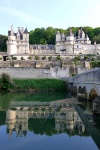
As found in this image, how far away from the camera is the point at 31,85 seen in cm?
3744

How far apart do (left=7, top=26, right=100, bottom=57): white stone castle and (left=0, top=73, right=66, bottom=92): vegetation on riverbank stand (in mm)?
28301

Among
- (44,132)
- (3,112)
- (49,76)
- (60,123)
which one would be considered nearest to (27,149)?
(44,132)

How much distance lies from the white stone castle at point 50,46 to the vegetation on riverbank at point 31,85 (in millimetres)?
28301

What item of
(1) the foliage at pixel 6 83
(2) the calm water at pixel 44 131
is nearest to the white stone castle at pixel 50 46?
(1) the foliage at pixel 6 83

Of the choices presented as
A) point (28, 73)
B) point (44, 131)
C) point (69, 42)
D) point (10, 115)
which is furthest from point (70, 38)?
point (44, 131)

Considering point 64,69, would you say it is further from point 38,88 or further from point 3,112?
point 3,112

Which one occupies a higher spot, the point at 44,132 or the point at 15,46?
the point at 15,46

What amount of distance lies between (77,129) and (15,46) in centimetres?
5581

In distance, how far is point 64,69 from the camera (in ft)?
140

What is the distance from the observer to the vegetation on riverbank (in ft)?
120

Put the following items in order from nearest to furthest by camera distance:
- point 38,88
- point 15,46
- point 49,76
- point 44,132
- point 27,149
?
point 27,149
point 44,132
point 38,88
point 49,76
point 15,46

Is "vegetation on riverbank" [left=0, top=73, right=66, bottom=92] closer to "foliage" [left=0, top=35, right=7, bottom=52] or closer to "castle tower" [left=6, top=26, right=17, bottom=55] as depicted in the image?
"castle tower" [left=6, top=26, right=17, bottom=55]

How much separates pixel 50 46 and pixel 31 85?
1352 inches

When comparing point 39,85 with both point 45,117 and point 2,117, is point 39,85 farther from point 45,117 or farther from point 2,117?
point 2,117
